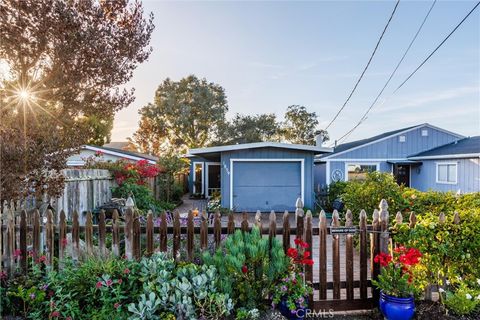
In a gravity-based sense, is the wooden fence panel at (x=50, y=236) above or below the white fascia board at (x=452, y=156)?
below

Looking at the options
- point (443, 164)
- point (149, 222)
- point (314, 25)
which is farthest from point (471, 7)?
point (443, 164)

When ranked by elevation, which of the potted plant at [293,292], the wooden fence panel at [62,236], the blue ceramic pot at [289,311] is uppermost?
the wooden fence panel at [62,236]

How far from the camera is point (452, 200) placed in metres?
5.83

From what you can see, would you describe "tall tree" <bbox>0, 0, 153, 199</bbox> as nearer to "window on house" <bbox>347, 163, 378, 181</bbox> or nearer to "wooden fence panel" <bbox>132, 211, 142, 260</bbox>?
"wooden fence panel" <bbox>132, 211, 142, 260</bbox>

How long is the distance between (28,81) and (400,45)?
10.8 meters

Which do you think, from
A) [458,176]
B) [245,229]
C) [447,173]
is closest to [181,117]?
[447,173]

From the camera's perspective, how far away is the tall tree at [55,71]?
3.14 metres

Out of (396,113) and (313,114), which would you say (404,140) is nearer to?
(396,113)

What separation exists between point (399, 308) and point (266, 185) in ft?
29.7

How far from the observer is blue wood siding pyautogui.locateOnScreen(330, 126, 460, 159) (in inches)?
640

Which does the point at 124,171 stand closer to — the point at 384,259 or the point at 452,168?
the point at 384,259

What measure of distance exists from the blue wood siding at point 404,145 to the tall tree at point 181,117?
1998cm

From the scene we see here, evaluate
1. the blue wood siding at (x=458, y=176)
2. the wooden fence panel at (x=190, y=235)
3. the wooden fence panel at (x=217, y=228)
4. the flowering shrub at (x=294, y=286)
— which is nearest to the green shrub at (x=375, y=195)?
the flowering shrub at (x=294, y=286)

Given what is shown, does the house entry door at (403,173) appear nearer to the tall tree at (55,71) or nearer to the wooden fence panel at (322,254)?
the wooden fence panel at (322,254)
